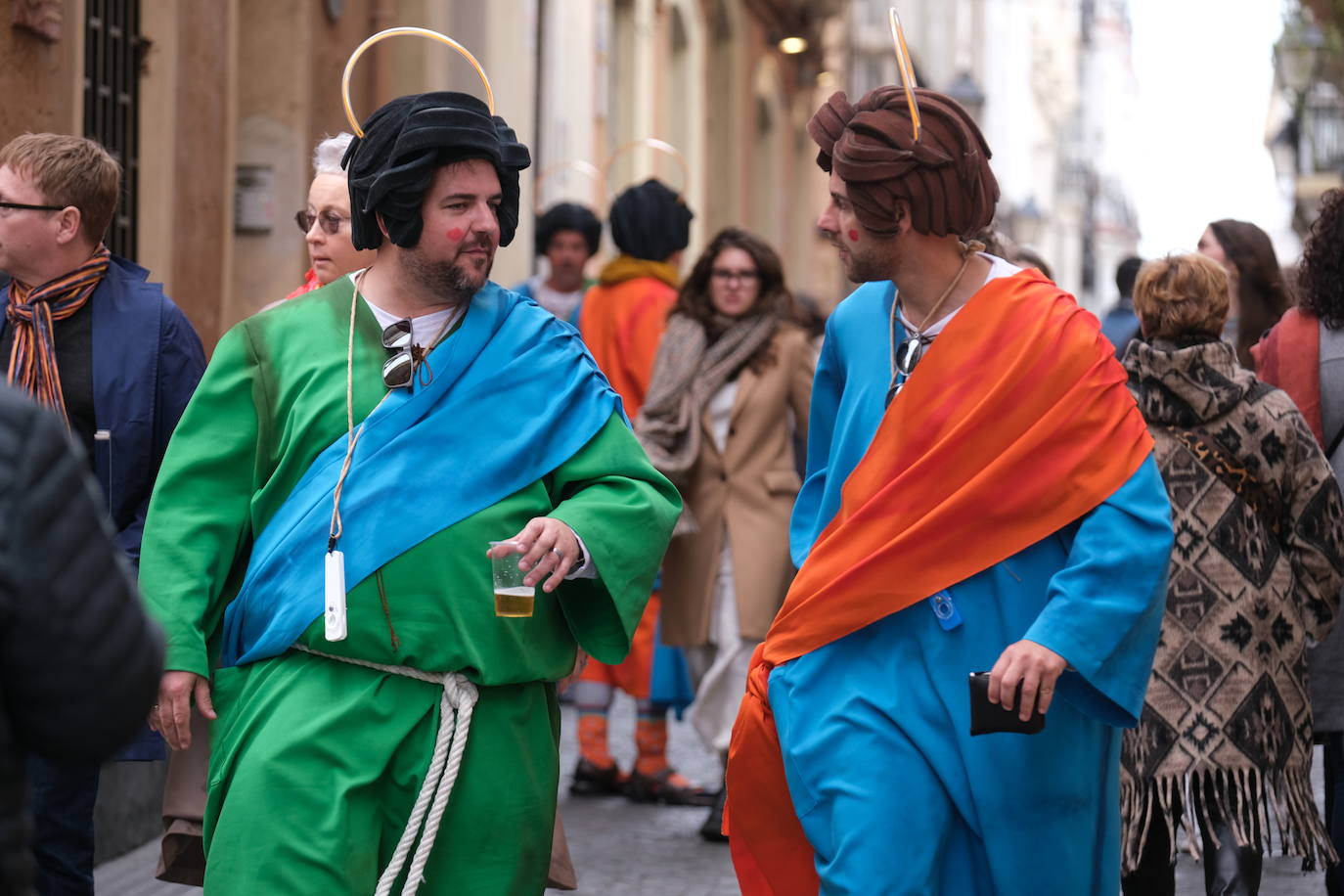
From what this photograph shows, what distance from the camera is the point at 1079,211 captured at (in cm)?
8994

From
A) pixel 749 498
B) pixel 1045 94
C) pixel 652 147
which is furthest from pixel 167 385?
pixel 1045 94

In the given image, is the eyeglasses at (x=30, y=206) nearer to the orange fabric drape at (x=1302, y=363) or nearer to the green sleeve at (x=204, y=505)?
the green sleeve at (x=204, y=505)

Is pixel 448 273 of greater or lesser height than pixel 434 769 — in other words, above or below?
above

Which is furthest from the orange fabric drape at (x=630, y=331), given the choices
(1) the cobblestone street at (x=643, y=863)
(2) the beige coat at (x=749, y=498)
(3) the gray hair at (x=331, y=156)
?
(3) the gray hair at (x=331, y=156)

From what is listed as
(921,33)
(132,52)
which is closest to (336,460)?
(132,52)

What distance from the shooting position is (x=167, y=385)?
5477 millimetres

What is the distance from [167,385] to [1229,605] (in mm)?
2634

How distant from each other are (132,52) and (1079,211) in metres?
83.3

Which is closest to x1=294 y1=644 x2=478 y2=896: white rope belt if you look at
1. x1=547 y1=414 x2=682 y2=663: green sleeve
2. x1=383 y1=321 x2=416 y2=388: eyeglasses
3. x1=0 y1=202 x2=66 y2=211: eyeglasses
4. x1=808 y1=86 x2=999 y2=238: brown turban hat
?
x1=547 y1=414 x2=682 y2=663: green sleeve

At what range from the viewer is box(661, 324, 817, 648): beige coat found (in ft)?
27.0

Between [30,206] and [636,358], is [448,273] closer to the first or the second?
[30,206]

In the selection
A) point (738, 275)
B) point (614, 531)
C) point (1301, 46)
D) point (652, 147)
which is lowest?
point (614, 531)

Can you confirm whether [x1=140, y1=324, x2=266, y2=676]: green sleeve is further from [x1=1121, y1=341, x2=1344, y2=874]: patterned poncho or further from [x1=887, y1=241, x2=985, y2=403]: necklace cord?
[x1=1121, y1=341, x2=1344, y2=874]: patterned poncho

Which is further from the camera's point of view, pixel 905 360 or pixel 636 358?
pixel 636 358
